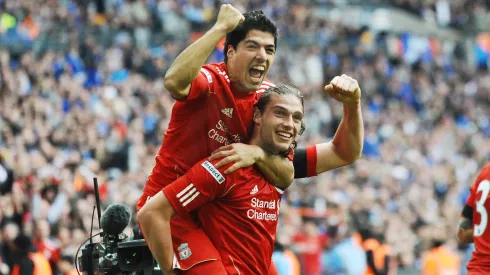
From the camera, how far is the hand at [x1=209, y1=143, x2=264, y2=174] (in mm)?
5234

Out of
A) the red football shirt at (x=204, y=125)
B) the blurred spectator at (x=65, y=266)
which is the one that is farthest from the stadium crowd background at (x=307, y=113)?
the red football shirt at (x=204, y=125)

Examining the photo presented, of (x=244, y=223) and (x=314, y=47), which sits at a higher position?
(x=314, y=47)

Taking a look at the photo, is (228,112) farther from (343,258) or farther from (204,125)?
(343,258)

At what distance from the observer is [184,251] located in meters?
5.28

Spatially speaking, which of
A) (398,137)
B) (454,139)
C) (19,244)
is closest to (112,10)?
(398,137)

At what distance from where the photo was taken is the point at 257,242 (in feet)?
17.5

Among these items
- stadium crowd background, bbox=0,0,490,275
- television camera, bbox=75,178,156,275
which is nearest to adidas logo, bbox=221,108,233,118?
television camera, bbox=75,178,156,275

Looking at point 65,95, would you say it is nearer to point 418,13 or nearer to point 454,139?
point 454,139

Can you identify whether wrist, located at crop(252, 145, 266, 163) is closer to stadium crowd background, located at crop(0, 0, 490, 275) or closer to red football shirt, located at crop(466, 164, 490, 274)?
red football shirt, located at crop(466, 164, 490, 274)

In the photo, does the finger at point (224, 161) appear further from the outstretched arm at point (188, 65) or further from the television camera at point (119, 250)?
the television camera at point (119, 250)

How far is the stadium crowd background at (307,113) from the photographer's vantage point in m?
11.7

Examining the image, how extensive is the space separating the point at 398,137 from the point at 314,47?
3.29m

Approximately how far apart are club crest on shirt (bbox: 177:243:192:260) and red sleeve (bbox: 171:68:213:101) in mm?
849

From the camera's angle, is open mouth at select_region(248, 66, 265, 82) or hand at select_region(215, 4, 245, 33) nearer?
hand at select_region(215, 4, 245, 33)
